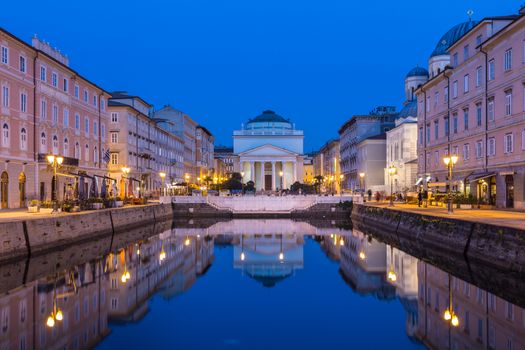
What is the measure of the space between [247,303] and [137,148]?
58959 millimetres

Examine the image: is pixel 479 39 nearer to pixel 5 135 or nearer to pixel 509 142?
pixel 509 142

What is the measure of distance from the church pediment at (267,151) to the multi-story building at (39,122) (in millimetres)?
67940

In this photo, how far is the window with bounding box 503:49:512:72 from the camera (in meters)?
38.4

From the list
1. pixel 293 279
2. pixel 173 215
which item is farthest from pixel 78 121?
pixel 293 279

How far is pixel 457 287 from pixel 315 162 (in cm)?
16858

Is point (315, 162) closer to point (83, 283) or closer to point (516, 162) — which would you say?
point (516, 162)

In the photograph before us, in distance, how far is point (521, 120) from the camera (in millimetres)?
36750

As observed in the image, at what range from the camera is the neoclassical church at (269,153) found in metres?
126

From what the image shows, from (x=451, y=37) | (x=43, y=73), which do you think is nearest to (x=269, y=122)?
(x=451, y=37)

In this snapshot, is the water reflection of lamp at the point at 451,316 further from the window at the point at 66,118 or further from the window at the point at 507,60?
the window at the point at 66,118

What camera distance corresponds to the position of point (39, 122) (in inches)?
1799

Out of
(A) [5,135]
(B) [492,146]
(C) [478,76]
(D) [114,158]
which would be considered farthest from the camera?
(D) [114,158]

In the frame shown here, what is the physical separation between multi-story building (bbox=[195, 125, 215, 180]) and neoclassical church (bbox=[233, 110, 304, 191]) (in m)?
7.86

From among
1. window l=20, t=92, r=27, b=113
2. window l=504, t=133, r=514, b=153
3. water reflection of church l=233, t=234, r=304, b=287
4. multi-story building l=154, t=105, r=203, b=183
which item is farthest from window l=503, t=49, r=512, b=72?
multi-story building l=154, t=105, r=203, b=183
